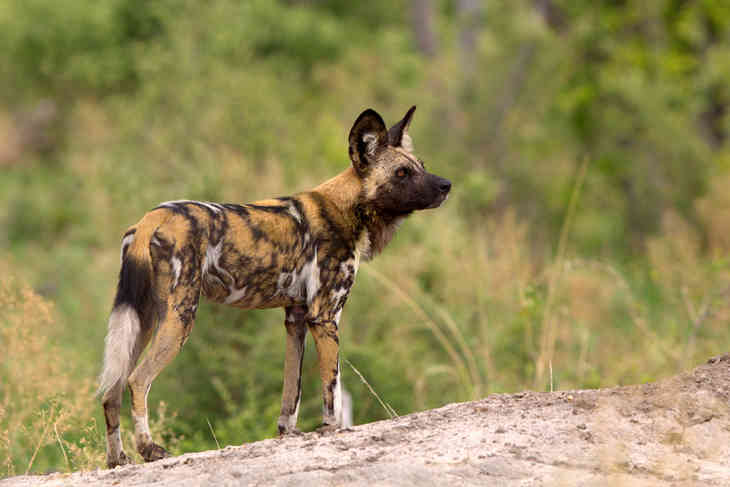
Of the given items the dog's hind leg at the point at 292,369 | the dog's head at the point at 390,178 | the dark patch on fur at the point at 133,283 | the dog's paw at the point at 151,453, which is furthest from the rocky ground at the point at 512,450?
the dog's head at the point at 390,178

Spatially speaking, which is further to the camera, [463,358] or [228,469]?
[463,358]

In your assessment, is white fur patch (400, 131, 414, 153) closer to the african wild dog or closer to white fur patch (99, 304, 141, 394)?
the african wild dog

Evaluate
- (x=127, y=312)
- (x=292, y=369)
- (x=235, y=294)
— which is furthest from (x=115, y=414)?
(x=292, y=369)

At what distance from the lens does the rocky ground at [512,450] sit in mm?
3910

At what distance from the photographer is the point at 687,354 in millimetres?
7984

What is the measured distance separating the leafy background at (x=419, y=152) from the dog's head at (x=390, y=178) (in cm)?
185

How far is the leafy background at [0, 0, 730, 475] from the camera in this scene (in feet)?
27.6

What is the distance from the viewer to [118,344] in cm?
452

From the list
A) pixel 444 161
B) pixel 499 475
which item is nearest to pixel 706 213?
pixel 444 161

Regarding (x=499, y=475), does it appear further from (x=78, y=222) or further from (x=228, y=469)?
(x=78, y=222)

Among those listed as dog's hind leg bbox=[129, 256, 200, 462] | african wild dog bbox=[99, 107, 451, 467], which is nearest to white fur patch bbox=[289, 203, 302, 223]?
african wild dog bbox=[99, 107, 451, 467]

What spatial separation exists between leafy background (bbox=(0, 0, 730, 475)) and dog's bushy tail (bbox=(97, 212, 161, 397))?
0.63 meters

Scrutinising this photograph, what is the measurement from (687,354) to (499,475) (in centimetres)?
459

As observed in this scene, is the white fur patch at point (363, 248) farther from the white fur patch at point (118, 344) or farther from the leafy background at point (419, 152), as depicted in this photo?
the leafy background at point (419, 152)
